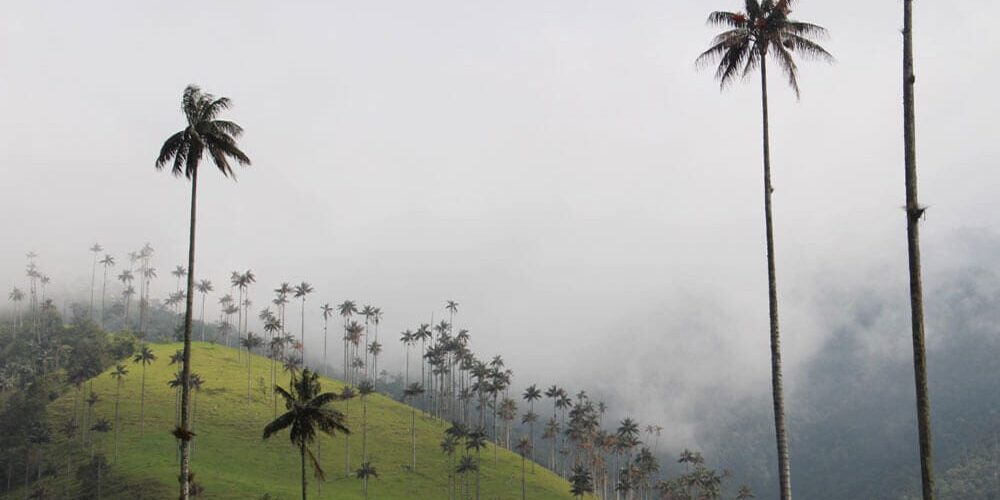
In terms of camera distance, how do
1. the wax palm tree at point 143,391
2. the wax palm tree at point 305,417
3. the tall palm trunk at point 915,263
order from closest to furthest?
the tall palm trunk at point 915,263
the wax palm tree at point 305,417
the wax palm tree at point 143,391

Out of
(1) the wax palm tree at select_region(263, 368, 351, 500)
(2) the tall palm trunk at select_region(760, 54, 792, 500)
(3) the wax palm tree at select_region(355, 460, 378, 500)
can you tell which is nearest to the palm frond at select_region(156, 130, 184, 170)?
(1) the wax palm tree at select_region(263, 368, 351, 500)

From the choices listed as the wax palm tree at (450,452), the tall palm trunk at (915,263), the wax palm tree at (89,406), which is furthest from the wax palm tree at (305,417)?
the wax palm tree at (89,406)

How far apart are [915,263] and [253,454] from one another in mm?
149056

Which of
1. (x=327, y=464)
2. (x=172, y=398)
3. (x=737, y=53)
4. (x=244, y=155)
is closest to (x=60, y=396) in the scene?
(x=172, y=398)

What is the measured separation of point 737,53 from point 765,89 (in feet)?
7.17

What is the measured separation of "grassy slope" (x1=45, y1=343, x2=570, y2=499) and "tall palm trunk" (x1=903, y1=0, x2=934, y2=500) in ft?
393

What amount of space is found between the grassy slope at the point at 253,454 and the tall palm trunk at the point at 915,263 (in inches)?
4714

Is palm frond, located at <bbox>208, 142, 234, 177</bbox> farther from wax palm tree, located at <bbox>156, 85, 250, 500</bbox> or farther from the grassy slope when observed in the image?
the grassy slope

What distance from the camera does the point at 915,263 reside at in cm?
2317

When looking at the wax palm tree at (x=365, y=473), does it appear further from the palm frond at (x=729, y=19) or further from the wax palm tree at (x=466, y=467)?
the palm frond at (x=729, y=19)

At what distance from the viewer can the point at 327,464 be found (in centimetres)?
15938

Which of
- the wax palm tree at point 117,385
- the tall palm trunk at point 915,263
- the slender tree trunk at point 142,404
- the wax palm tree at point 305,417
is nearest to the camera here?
the tall palm trunk at point 915,263

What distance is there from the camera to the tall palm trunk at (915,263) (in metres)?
22.4

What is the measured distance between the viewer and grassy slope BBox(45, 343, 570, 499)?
138125mm
